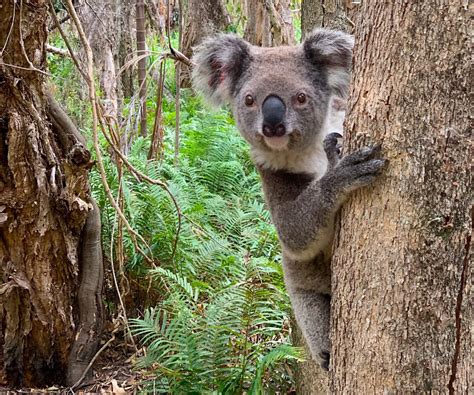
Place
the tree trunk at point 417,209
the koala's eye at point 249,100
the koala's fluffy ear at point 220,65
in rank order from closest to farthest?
the tree trunk at point 417,209
the koala's eye at point 249,100
the koala's fluffy ear at point 220,65

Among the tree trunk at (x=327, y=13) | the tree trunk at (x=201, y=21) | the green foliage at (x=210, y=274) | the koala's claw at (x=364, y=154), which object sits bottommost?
the green foliage at (x=210, y=274)

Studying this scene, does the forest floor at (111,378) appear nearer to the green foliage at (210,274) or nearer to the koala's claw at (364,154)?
the green foliage at (210,274)

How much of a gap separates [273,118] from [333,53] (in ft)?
1.71

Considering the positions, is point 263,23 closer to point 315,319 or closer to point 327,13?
point 327,13

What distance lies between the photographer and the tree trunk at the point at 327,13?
3.92 m

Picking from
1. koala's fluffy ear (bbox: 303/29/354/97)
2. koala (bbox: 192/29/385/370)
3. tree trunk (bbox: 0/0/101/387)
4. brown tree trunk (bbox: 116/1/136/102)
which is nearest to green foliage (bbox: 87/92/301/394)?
koala (bbox: 192/29/385/370)

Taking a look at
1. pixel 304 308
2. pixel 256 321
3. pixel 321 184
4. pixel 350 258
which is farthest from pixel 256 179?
pixel 350 258

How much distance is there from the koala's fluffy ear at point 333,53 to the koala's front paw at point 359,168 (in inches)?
42.3

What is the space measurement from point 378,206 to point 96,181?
375cm

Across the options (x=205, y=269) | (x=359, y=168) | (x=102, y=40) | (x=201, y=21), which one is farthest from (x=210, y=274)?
(x=201, y=21)

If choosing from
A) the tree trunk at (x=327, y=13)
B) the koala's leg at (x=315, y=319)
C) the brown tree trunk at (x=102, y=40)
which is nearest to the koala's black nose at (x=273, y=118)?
the koala's leg at (x=315, y=319)

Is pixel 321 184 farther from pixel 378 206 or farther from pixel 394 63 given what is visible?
pixel 394 63

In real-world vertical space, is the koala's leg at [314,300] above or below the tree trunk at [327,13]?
below

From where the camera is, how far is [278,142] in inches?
125
